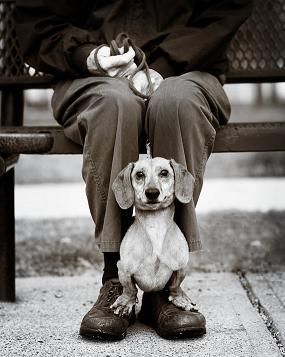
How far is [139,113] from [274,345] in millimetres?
975

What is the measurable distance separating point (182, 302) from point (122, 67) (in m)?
0.98

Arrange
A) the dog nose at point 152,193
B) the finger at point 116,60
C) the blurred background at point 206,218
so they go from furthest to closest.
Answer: the blurred background at point 206,218
the finger at point 116,60
the dog nose at point 152,193

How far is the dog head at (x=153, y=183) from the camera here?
251 cm

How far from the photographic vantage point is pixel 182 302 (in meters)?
2.62

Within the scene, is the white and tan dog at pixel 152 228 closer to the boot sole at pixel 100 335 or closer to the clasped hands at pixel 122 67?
the boot sole at pixel 100 335

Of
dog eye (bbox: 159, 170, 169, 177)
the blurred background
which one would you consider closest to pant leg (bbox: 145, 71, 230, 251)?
dog eye (bbox: 159, 170, 169, 177)

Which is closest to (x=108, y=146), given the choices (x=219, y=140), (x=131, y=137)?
(x=131, y=137)

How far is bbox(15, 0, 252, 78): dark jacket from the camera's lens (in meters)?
3.04

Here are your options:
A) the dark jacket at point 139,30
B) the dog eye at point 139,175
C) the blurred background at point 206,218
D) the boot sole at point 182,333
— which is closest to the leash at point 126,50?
the dark jacket at point 139,30

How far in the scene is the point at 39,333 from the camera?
107 inches

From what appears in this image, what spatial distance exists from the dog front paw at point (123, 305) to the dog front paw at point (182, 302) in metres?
0.15

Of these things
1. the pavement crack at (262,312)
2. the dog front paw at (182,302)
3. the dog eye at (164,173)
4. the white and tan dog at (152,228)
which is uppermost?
the dog eye at (164,173)

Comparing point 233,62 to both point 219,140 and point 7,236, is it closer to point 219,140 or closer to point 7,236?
point 219,140

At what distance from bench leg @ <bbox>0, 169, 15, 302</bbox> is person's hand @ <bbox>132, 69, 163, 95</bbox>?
0.72 m
